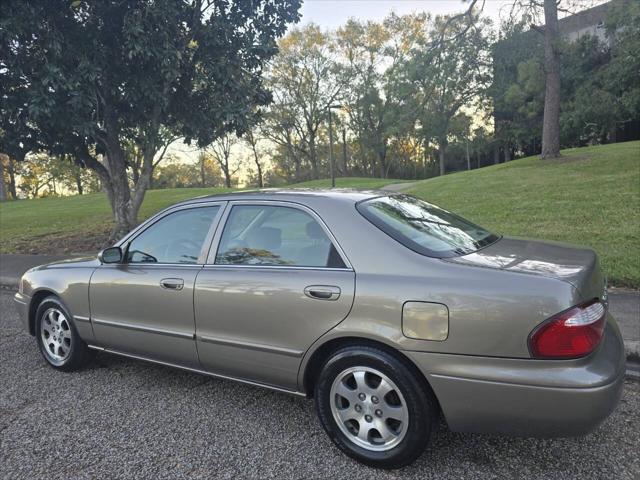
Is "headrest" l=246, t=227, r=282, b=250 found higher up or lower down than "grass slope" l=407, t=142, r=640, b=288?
higher up

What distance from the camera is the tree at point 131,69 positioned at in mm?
7574

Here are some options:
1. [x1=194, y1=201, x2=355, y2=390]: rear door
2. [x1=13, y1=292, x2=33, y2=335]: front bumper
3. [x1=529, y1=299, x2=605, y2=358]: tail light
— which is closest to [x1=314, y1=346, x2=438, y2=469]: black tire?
[x1=194, y1=201, x2=355, y2=390]: rear door

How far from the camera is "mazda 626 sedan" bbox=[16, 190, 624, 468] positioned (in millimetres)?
2197

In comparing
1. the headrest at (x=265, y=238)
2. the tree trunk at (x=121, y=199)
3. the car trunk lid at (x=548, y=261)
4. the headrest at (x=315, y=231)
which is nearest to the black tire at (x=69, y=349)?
the headrest at (x=265, y=238)

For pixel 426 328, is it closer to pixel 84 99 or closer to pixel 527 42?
pixel 84 99

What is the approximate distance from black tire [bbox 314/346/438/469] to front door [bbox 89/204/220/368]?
1.13 m

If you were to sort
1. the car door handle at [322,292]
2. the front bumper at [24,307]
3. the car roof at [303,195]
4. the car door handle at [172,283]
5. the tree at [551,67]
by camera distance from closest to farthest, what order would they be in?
the car door handle at [322,292] → the car roof at [303,195] → the car door handle at [172,283] → the front bumper at [24,307] → the tree at [551,67]

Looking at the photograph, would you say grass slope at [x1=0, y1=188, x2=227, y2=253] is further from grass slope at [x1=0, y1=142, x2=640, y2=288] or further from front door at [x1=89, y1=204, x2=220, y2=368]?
front door at [x1=89, y1=204, x2=220, y2=368]

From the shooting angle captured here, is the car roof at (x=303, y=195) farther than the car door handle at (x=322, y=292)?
Yes

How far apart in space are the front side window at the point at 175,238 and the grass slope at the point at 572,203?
5.09 m

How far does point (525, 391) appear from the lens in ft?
7.16

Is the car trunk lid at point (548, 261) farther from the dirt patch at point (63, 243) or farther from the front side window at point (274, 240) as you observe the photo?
the dirt patch at point (63, 243)

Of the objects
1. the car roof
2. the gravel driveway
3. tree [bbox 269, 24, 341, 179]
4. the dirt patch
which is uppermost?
tree [bbox 269, 24, 341, 179]

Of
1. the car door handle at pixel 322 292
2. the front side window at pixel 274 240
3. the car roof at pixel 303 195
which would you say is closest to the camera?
the car door handle at pixel 322 292
